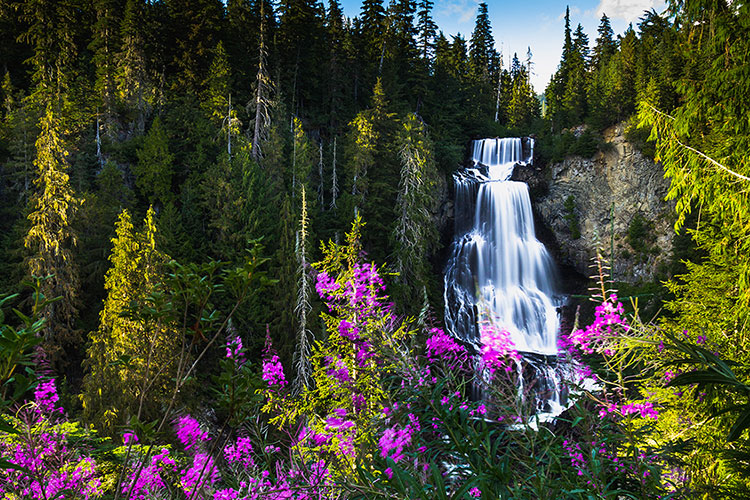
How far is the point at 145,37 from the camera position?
77.2 feet

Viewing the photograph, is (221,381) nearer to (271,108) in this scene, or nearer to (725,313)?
(725,313)

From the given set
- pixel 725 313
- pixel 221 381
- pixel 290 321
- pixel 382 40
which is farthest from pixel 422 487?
pixel 382 40

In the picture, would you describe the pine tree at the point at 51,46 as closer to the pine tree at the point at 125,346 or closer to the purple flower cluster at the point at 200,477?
the pine tree at the point at 125,346

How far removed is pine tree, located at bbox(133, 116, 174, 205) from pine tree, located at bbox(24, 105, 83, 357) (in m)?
4.98

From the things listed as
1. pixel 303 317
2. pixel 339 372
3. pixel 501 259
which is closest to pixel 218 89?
pixel 303 317

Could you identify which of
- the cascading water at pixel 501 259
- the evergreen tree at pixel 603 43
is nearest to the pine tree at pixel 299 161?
the cascading water at pixel 501 259

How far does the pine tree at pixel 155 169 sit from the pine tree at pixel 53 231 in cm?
498

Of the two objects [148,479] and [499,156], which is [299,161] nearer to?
[499,156]

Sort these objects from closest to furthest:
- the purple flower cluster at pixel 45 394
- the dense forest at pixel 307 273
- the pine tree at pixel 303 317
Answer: the dense forest at pixel 307 273 → the purple flower cluster at pixel 45 394 → the pine tree at pixel 303 317

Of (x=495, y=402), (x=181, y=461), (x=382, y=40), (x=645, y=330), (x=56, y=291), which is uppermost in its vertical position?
(x=382, y=40)

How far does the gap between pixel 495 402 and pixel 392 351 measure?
30.7 inches

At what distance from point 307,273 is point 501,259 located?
16.0 meters

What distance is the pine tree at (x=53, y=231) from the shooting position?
42.0ft

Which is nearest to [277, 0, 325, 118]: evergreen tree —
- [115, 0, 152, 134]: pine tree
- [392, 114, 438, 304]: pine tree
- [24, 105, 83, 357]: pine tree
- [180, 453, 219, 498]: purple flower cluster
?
→ [115, 0, 152, 134]: pine tree
